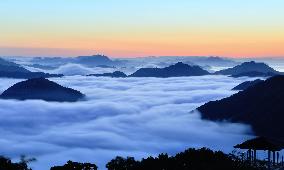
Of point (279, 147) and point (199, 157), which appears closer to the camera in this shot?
point (279, 147)

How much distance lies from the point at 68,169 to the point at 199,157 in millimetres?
21784

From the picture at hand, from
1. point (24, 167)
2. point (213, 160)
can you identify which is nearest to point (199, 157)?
point (213, 160)

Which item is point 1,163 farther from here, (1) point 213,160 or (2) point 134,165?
(1) point 213,160

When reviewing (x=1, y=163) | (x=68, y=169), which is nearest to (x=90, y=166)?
(x=68, y=169)

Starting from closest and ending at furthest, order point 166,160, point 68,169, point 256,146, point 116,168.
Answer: point 256,146 < point 68,169 < point 166,160 < point 116,168

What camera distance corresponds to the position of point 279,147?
65.0 metres

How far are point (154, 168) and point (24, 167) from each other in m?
20.6

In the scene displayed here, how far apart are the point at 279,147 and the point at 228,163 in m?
11.0

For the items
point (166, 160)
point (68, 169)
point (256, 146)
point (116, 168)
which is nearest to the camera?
point (256, 146)

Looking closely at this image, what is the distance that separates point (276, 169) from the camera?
77062mm

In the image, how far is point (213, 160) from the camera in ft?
257

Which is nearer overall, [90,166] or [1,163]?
[90,166]

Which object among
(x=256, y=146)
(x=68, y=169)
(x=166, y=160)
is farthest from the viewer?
(x=166, y=160)

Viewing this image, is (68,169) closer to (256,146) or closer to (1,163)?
(1,163)
